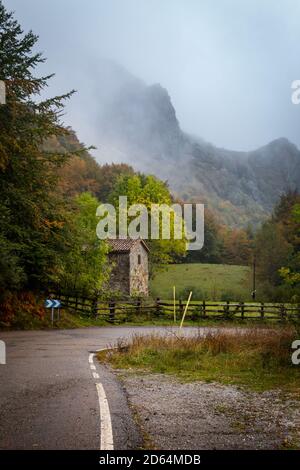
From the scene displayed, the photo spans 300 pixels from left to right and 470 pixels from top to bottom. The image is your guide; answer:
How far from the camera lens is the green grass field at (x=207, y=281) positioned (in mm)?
53094

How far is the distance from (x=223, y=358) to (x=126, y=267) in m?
36.8

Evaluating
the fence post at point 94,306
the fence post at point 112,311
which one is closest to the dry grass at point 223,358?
the fence post at point 112,311

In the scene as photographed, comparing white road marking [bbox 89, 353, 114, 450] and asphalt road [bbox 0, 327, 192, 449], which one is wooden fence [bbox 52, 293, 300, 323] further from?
white road marking [bbox 89, 353, 114, 450]

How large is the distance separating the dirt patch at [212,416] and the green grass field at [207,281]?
38.7 m

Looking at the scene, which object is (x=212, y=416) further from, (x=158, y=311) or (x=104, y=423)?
(x=158, y=311)

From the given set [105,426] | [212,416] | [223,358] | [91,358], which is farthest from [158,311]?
[105,426]

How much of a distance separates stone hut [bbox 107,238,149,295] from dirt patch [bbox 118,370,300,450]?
129 feet

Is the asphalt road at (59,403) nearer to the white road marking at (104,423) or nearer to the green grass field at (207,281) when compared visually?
the white road marking at (104,423)

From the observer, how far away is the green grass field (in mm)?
53094

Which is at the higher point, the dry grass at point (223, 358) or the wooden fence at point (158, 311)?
the dry grass at point (223, 358)

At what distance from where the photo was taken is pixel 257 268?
2392 inches
